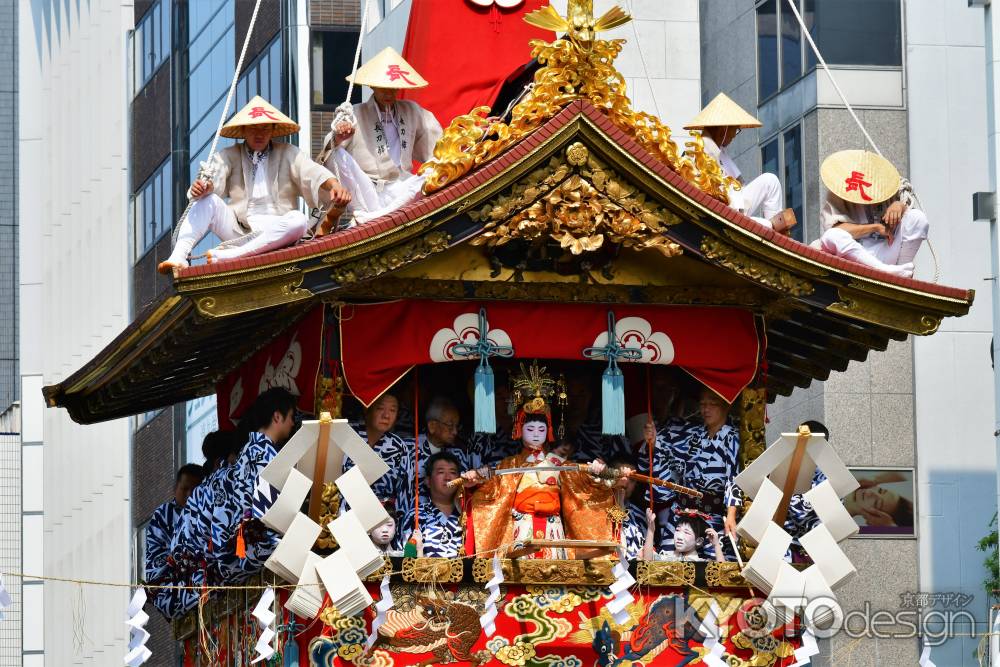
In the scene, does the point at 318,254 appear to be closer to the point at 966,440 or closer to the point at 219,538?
the point at 219,538

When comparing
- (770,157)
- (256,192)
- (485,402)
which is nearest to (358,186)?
(256,192)

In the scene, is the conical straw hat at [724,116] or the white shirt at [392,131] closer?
the white shirt at [392,131]

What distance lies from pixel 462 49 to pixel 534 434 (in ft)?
12.9

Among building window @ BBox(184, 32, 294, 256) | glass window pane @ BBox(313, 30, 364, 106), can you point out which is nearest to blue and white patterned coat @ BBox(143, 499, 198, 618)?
building window @ BBox(184, 32, 294, 256)

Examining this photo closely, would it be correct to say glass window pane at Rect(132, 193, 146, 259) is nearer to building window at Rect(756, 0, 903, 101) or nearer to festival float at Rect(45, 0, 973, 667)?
building window at Rect(756, 0, 903, 101)

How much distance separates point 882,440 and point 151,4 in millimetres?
12073

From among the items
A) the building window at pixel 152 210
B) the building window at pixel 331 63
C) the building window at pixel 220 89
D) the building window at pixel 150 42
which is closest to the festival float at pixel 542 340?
the building window at pixel 220 89

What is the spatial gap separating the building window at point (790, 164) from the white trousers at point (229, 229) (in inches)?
566

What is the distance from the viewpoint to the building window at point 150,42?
33.7m

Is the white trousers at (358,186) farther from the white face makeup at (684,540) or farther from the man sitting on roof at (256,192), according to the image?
the white face makeup at (684,540)

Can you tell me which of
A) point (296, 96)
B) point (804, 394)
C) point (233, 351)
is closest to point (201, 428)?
point (296, 96)

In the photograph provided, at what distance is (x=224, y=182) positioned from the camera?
15.1m

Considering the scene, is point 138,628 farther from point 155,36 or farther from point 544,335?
point 155,36

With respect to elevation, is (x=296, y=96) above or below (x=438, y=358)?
above
